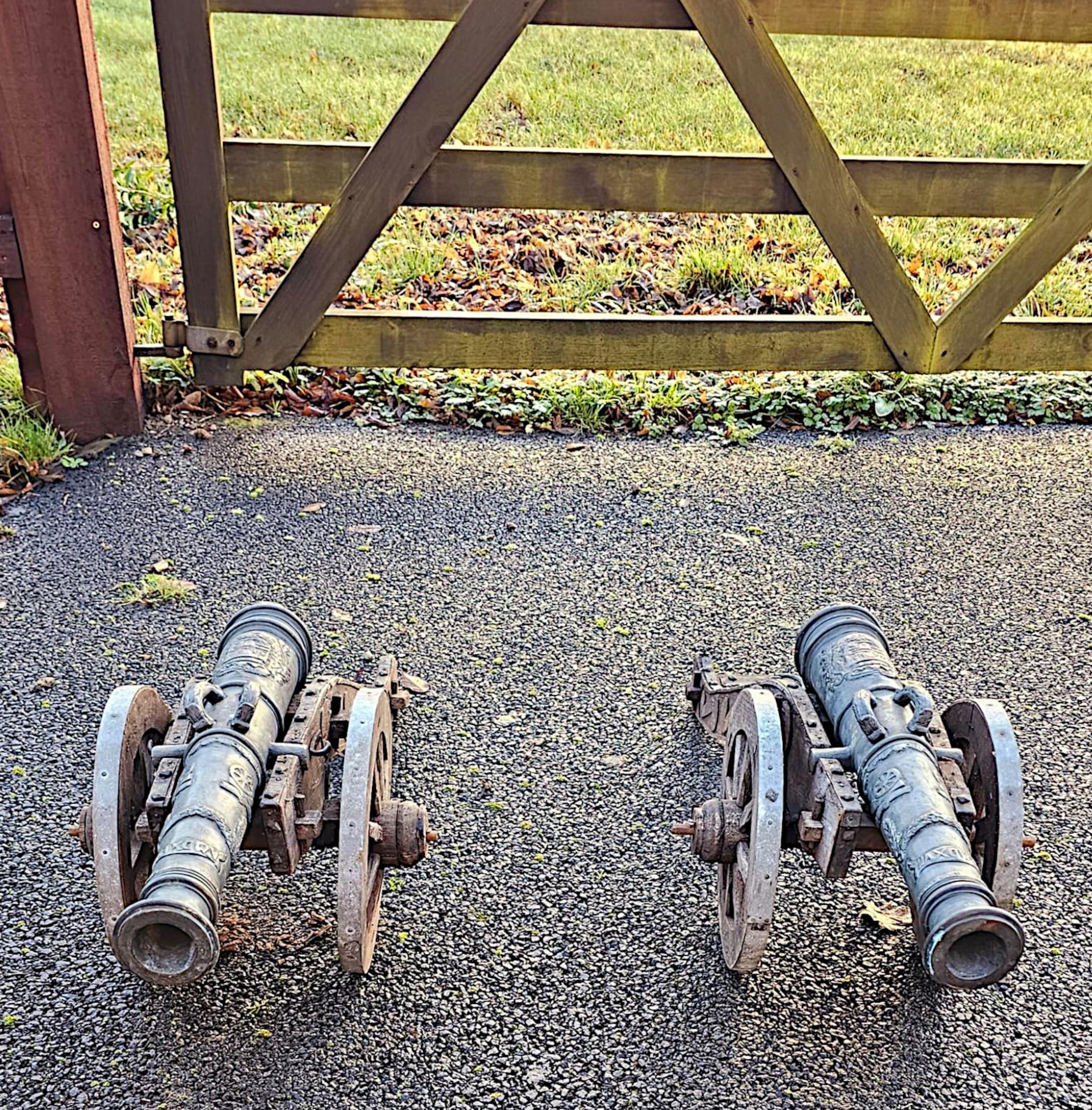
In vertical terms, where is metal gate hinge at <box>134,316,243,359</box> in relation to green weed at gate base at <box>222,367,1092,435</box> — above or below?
above

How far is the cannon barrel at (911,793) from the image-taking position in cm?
218

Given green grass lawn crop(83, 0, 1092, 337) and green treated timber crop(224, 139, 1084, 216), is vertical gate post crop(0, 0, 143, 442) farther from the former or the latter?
green grass lawn crop(83, 0, 1092, 337)

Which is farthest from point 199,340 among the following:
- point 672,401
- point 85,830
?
point 85,830

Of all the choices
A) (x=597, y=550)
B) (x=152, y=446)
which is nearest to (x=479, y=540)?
(x=597, y=550)

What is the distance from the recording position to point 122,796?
2516 millimetres

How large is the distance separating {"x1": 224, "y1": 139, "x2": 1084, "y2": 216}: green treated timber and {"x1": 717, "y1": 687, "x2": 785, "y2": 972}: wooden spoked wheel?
9.54 feet

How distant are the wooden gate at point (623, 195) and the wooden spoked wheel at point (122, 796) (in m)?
2.76

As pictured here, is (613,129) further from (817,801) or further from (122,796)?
(122,796)

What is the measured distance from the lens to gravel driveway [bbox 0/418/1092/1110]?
8.45ft

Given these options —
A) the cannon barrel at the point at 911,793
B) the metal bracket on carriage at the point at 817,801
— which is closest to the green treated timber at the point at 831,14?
the cannon barrel at the point at 911,793

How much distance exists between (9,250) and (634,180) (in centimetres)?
273

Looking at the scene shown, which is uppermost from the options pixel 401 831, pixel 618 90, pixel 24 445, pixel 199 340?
pixel 618 90

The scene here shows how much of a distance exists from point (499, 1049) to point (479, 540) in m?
2.46

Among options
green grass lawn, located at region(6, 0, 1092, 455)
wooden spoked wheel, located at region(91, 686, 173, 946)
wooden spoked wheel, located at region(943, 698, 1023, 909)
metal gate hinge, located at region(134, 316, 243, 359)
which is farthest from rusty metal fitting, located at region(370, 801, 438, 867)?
green grass lawn, located at region(6, 0, 1092, 455)
